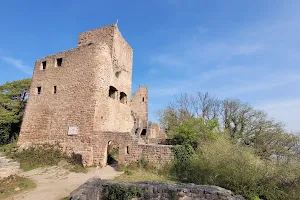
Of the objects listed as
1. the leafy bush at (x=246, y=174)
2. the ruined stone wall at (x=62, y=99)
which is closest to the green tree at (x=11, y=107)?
the ruined stone wall at (x=62, y=99)

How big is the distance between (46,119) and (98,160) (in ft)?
17.3

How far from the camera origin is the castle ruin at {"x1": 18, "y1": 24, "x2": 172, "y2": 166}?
10961mm

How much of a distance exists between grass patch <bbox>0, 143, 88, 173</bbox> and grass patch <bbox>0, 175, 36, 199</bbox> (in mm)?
2592

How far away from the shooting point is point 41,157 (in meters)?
11.2

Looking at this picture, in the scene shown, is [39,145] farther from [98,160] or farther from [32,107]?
[98,160]

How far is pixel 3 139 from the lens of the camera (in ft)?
62.3

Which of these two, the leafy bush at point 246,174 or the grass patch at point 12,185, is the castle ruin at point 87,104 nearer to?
the leafy bush at point 246,174

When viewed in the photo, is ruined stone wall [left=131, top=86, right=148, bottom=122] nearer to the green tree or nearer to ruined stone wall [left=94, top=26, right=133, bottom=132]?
ruined stone wall [left=94, top=26, right=133, bottom=132]

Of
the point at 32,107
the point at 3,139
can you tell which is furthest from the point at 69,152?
the point at 3,139

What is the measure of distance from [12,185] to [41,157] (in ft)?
15.1

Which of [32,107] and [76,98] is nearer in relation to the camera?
[76,98]

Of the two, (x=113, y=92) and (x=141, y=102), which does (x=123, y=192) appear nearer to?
(x=113, y=92)

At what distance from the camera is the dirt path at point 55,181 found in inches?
244

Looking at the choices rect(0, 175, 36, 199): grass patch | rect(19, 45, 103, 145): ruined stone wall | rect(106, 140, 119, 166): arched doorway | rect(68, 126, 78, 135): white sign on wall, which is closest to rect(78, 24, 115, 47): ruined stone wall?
rect(19, 45, 103, 145): ruined stone wall
